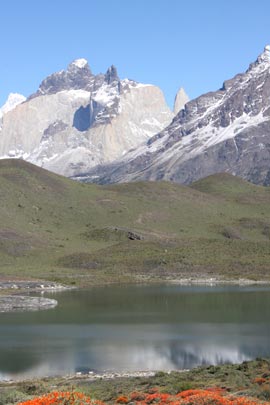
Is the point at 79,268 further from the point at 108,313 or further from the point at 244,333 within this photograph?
the point at 244,333

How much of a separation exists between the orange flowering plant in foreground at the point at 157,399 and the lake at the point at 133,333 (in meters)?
18.9

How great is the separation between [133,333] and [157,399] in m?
42.0

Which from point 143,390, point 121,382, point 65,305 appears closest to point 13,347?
point 121,382

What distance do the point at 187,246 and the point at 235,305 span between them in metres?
82.9

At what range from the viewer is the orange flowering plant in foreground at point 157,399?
118 feet

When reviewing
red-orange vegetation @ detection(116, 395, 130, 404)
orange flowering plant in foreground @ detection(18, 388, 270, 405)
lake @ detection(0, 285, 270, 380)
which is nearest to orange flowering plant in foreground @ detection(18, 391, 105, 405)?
orange flowering plant in foreground @ detection(18, 388, 270, 405)

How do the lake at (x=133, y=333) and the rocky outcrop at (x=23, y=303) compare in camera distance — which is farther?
the rocky outcrop at (x=23, y=303)

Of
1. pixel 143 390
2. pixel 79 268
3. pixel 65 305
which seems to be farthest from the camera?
pixel 79 268

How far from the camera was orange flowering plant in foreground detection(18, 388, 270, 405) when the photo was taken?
3599cm

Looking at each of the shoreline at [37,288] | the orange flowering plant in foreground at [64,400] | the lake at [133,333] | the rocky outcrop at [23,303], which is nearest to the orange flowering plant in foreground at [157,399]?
the orange flowering plant in foreground at [64,400]

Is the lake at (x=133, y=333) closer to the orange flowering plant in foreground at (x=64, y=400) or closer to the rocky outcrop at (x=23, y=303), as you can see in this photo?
the rocky outcrop at (x=23, y=303)

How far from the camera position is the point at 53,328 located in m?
88.8

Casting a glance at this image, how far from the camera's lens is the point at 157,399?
43.5 m

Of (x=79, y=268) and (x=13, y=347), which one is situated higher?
(x=79, y=268)
